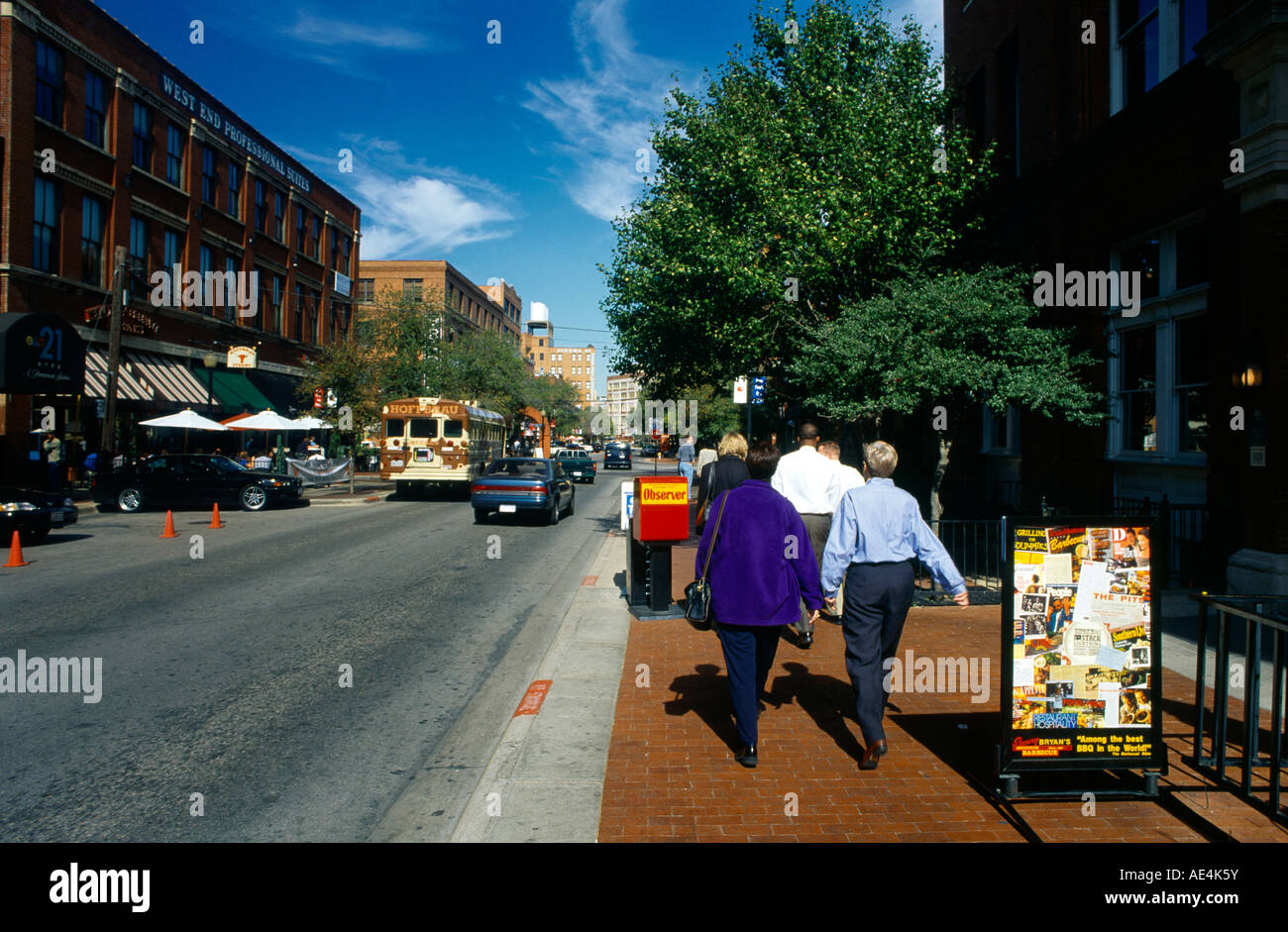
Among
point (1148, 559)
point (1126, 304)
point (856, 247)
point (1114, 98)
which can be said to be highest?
point (1114, 98)

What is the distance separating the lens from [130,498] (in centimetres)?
2117

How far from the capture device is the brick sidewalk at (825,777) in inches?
159

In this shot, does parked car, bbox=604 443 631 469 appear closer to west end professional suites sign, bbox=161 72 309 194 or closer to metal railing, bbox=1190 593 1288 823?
west end professional suites sign, bbox=161 72 309 194

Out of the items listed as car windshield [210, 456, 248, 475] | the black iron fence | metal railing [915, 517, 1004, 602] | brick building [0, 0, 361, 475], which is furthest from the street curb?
brick building [0, 0, 361, 475]

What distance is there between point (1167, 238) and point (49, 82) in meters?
29.1

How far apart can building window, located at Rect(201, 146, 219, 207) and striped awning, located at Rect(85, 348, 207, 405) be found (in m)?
7.23

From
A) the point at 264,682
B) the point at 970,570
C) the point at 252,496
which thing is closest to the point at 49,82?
the point at 252,496

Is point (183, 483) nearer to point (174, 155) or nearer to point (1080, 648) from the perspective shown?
point (174, 155)

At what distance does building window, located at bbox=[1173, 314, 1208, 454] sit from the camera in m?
11.3

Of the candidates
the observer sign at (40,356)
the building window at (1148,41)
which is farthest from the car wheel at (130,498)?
the building window at (1148,41)

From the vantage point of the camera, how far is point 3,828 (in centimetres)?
411

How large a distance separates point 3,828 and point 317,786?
1406mm
